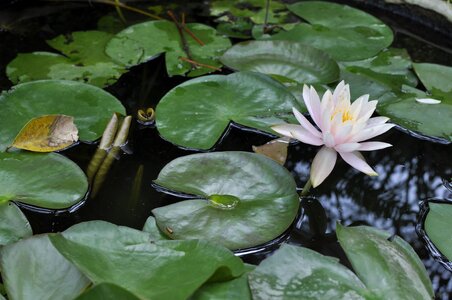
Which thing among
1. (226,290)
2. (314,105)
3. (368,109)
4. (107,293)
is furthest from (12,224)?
(368,109)

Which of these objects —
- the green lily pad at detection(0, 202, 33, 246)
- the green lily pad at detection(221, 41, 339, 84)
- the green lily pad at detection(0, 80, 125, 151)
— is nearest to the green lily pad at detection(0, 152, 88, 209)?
the green lily pad at detection(0, 202, 33, 246)

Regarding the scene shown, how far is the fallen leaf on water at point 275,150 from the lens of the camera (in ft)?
5.28

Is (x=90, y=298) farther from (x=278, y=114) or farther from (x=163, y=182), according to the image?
(x=278, y=114)

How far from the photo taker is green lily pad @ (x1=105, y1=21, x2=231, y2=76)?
81.9 inches

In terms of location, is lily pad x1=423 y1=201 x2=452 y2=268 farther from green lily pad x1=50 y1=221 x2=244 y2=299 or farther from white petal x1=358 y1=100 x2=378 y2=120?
green lily pad x1=50 y1=221 x2=244 y2=299

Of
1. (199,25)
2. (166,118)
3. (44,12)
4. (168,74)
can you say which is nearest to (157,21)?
(199,25)

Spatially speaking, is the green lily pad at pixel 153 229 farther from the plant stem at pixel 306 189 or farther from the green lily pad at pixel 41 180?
the plant stem at pixel 306 189

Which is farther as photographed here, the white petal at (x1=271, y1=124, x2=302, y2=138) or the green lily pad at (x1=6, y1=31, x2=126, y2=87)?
the green lily pad at (x1=6, y1=31, x2=126, y2=87)

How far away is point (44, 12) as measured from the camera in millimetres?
2455

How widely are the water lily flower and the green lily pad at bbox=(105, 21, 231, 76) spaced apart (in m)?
0.76

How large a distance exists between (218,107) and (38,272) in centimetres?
84

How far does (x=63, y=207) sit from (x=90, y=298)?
50 cm

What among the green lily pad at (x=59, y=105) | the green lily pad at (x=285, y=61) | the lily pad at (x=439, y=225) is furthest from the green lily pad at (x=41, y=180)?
the lily pad at (x=439, y=225)

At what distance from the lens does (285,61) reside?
6.68 feet
